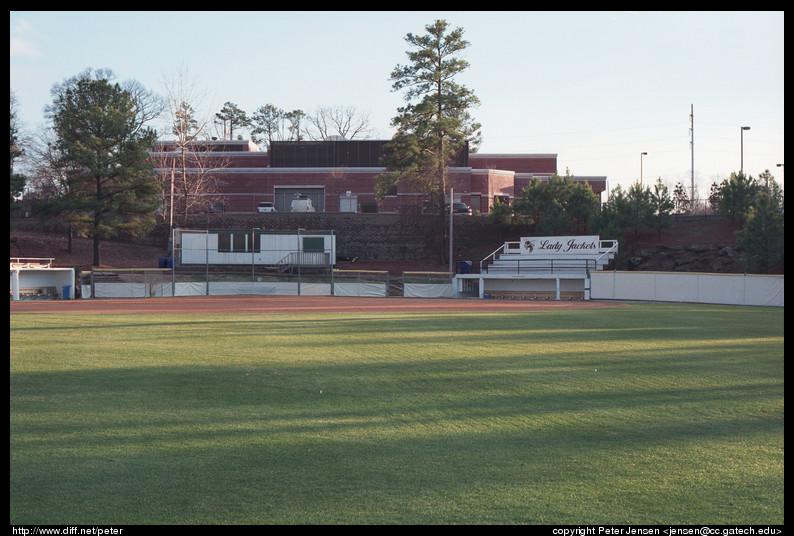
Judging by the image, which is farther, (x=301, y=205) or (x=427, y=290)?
(x=301, y=205)

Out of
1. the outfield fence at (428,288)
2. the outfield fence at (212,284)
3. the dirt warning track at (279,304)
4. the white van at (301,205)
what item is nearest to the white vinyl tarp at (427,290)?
the outfield fence at (428,288)

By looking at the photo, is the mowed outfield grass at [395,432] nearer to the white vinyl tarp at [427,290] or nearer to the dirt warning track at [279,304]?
the dirt warning track at [279,304]

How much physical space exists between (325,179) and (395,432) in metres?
67.4

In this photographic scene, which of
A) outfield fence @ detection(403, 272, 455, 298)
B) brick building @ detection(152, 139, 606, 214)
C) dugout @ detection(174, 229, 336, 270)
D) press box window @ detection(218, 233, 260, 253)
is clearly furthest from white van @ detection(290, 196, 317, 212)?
outfield fence @ detection(403, 272, 455, 298)

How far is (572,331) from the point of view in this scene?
19047mm

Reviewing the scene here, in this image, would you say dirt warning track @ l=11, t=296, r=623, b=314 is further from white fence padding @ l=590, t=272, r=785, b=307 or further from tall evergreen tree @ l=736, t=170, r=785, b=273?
tall evergreen tree @ l=736, t=170, r=785, b=273

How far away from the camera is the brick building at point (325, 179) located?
7288 centimetres

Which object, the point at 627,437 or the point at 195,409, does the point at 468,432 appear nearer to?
the point at 627,437

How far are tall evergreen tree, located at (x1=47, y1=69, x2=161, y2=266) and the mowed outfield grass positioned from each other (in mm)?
36735

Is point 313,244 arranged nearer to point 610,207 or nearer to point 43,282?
point 43,282

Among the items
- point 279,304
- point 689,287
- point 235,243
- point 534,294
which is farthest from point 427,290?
point 235,243

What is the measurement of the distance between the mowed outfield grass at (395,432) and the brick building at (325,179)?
57.6 metres

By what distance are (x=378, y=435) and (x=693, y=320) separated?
1792 cm

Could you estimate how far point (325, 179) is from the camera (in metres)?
Answer: 74.3
